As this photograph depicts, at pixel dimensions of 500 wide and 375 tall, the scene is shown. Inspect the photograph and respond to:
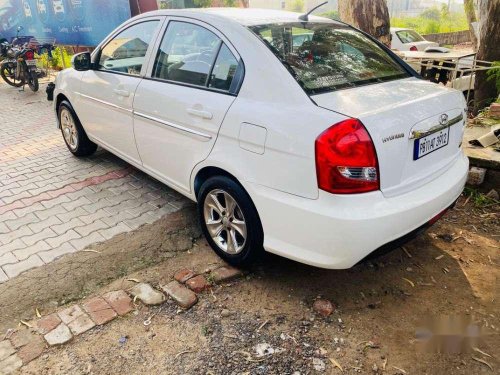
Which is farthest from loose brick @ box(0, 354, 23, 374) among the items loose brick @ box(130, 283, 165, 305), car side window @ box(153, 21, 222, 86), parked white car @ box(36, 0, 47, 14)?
parked white car @ box(36, 0, 47, 14)

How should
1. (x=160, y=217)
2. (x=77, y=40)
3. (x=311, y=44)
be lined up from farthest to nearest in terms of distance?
1. (x=77, y=40)
2. (x=160, y=217)
3. (x=311, y=44)

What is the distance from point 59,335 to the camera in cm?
250

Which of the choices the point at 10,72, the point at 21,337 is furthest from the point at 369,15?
the point at 10,72

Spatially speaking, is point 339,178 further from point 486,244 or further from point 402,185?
point 486,244

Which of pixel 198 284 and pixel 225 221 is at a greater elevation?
Answer: pixel 225 221

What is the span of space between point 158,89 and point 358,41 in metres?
1.60

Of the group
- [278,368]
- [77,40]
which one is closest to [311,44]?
[278,368]

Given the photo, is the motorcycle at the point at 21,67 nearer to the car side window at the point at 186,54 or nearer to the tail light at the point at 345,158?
the car side window at the point at 186,54

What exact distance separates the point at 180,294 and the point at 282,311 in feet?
2.24

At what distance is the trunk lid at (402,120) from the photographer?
2293mm

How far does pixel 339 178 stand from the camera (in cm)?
224

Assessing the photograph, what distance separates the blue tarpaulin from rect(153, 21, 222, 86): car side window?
5.34 m

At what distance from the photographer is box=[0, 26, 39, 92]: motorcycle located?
931cm

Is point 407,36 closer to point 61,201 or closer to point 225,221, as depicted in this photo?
point 61,201
